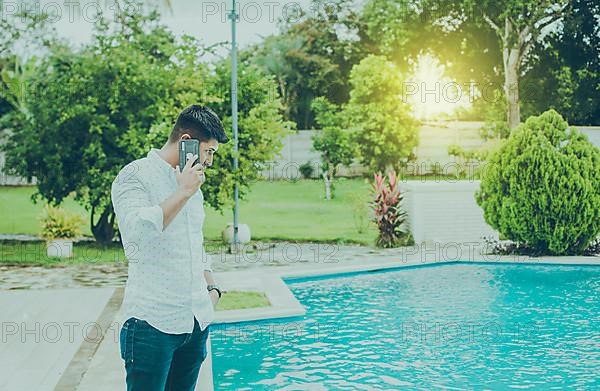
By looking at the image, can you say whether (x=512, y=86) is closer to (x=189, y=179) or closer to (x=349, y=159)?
(x=349, y=159)

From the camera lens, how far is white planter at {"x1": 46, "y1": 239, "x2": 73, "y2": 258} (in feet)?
36.0

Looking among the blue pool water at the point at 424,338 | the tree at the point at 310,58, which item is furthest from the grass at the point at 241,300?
the tree at the point at 310,58

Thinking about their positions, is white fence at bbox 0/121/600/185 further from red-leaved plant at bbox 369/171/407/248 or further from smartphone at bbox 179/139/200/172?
smartphone at bbox 179/139/200/172

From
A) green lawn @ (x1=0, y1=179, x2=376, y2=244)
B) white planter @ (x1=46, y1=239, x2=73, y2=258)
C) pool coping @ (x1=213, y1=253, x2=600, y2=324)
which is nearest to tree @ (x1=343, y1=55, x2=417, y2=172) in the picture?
green lawn @ (x1=0, y1=179, x2=376, y2=244)

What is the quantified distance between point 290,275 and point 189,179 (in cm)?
725

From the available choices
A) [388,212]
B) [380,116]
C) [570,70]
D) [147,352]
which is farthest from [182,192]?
[570,70]

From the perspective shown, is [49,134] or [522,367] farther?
[49,134]

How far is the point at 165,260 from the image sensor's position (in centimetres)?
230

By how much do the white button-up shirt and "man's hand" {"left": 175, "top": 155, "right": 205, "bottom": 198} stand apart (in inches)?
4.1

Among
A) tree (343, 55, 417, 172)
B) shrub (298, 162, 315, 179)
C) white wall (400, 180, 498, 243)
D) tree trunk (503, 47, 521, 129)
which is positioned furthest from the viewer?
tree trunk (503, 47, 521, 129)

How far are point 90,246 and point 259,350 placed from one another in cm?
700

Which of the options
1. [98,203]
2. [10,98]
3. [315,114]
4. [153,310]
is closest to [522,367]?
[153,310]

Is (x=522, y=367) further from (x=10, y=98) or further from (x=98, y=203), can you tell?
(x=10, y=98)

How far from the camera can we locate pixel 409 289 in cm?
884
